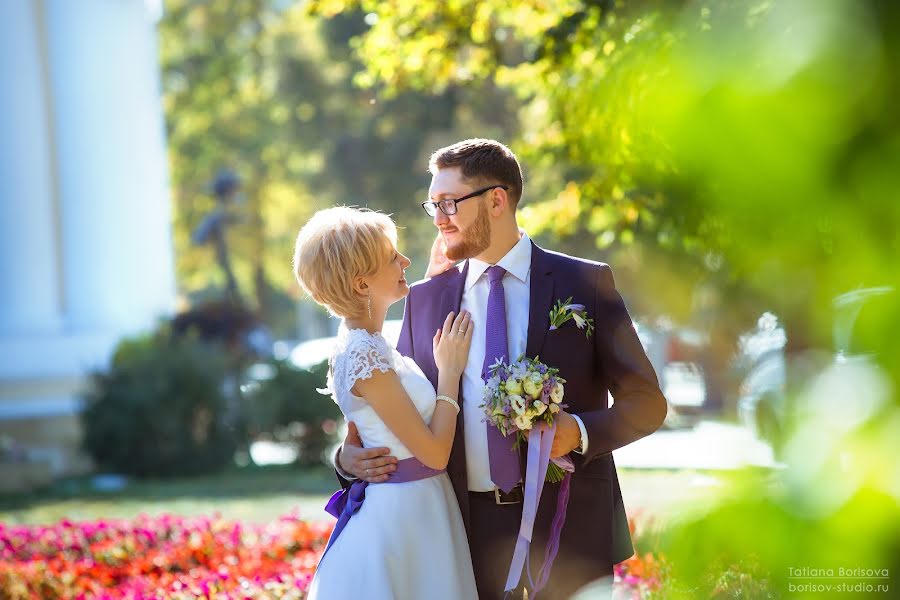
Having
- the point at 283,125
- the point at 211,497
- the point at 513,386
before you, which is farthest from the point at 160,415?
the point at 283,125

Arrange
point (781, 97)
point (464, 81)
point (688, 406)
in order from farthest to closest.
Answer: point (464, 81), point (688, 406), point (781, 97)

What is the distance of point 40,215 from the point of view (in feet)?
50.8

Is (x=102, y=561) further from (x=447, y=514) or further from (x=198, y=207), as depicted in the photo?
(x=198, y=207)

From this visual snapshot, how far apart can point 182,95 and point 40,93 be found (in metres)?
18.5

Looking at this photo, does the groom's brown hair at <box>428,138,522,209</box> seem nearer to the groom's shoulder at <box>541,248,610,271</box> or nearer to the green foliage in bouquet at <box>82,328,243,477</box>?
the groom's shoulder at <box>541,248,610,271</box>

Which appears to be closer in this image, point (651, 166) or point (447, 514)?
point (651, 166)

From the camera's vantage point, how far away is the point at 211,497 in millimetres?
11281

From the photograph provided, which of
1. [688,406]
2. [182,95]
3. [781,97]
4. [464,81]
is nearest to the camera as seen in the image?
[781,97]

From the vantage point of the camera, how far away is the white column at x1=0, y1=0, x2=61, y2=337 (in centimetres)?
1521

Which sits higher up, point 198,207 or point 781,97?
point 198,207

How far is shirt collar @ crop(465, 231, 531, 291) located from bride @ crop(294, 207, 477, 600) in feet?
0.69

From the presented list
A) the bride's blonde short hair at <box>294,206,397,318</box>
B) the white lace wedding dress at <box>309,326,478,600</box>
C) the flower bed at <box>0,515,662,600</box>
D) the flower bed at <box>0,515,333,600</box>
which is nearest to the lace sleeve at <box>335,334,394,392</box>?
the white lace wedding dress at <box>309,326,478,600</box>

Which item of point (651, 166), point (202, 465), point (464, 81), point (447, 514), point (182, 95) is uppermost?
point (182, 95)

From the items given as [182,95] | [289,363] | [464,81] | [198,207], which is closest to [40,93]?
[289,363]
